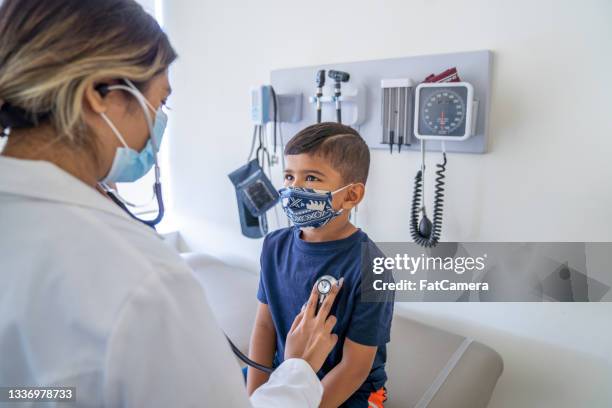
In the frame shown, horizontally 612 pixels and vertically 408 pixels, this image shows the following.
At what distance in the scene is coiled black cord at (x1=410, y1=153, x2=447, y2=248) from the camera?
4.57ft

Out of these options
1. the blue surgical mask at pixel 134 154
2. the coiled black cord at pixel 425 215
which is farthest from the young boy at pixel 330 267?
the blue surgical mask at pixel 134 154

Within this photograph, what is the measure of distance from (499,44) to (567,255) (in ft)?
2.24

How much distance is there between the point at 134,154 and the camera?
674mm

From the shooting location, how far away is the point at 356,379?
1.03 m

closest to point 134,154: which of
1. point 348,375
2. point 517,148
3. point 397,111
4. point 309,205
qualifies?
point 309,205

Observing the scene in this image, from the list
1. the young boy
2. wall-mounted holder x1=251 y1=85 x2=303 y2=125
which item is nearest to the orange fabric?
the young boy

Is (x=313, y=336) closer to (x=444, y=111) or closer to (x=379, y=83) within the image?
(x=444, y=111)

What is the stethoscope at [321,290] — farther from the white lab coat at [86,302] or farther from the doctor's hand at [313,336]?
the white lab coat at [86,302]

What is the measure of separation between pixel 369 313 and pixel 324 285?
14cm

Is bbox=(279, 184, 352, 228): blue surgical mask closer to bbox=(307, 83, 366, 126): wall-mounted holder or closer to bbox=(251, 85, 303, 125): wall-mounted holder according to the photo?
bbox=(307, 83, 366, 126): wall-mounted holder

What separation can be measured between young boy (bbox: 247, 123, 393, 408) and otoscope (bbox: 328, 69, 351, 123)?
14.8 inches

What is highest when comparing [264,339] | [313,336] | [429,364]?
[313,336]

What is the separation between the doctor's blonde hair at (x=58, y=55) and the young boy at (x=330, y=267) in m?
0.61

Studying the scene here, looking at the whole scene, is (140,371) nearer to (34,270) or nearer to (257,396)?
(34,270)
